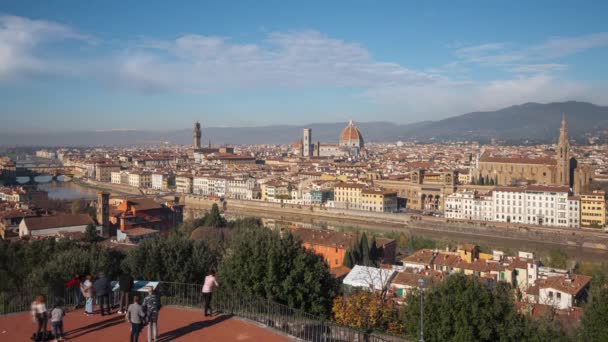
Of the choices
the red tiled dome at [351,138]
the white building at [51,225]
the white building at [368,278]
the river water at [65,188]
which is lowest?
the river water at [65,188]

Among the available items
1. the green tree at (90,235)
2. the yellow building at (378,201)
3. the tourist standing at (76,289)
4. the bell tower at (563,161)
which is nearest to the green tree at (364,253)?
the green tree at (90,235)

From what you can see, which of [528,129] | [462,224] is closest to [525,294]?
[462,224]

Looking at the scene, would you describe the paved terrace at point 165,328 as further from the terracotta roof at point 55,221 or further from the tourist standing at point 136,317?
the terracotta roof at point 55,221

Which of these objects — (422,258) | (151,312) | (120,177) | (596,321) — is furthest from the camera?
(120,177)

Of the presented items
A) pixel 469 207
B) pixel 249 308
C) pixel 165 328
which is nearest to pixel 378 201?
pixel 469 207

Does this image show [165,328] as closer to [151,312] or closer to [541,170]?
[151,312]

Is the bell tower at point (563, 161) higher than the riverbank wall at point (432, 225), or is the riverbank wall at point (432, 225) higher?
the bell tower at point (563, 161)

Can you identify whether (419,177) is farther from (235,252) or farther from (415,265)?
(235,252)
